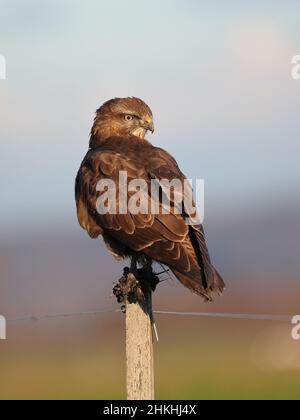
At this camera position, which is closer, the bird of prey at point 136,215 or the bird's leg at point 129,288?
the bird's leg at point 129,288

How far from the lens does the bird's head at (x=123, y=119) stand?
14.1 meters

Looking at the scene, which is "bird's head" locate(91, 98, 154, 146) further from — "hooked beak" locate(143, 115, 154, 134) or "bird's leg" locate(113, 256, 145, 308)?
"bird's leg" locate(113, 256, 145, 308)

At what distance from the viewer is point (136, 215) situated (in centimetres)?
1191

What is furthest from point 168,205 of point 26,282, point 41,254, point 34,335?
point 41,254

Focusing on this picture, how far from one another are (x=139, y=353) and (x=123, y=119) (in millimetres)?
4120

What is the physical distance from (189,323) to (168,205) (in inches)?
935

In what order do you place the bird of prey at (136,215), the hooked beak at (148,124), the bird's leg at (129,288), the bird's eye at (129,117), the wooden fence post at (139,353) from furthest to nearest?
the bird's eye at (129,117), the hooked beak at (148,124), the bird of prey at (136,215), the bird's leg at (129,288), the wooden fence post at (139,353)

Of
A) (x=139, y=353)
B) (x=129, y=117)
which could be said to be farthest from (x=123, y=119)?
(x=139, y=353)

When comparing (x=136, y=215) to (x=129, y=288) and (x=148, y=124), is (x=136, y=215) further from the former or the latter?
(x=148, y=124)

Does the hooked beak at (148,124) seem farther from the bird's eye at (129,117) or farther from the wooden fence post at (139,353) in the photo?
the wooden fence post at (139,353)

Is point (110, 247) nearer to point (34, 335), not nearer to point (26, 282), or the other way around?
point (34, 335)

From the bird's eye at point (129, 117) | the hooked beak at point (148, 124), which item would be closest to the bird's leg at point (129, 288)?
the hooked beak at point (148, 124)

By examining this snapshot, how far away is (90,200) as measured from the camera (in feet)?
41.2

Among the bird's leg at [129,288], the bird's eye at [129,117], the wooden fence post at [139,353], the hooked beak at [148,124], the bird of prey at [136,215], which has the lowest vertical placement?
the wooden fence post at [139,353]
